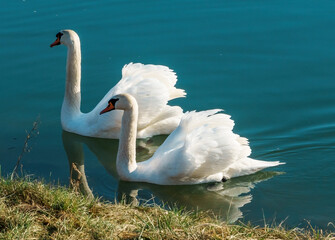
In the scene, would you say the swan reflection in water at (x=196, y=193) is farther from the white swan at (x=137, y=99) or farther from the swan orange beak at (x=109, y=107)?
the swan orange beak at (x=109, y=107)

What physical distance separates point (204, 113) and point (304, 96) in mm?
2204

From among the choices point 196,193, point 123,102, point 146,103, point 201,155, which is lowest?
point 196,193

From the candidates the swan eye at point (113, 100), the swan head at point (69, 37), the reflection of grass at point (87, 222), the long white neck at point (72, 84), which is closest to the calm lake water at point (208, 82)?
the long white neck at point (72, 84)

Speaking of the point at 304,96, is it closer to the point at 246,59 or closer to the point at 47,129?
the point at 246,59

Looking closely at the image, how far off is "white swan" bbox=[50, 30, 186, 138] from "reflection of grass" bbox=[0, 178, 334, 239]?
3.00 m

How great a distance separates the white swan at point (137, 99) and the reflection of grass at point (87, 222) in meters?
3.00

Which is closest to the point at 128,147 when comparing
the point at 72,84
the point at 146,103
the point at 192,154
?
the point at 192,154

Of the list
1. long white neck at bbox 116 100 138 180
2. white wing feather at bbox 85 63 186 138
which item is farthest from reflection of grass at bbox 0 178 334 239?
white wing feather at bbox 85 63 186 138

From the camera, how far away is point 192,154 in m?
6.92

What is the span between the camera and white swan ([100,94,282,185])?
22.9ft

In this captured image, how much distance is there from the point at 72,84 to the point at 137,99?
1142 millimetres

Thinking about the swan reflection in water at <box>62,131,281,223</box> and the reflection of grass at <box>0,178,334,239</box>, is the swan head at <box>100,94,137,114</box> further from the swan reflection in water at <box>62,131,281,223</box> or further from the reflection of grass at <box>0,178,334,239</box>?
the reflection of grass at <box>0,178,334,239</box>

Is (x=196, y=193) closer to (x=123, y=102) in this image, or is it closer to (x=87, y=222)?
(x=123, y=102)

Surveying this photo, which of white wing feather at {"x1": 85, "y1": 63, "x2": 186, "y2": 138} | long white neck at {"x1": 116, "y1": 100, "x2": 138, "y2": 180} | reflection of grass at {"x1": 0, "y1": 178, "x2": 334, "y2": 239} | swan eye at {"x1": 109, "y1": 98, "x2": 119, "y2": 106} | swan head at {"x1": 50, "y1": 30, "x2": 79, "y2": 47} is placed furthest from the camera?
swan head at {"x1": 50, "y1": 30, "x2": 79, "y2": 47}
